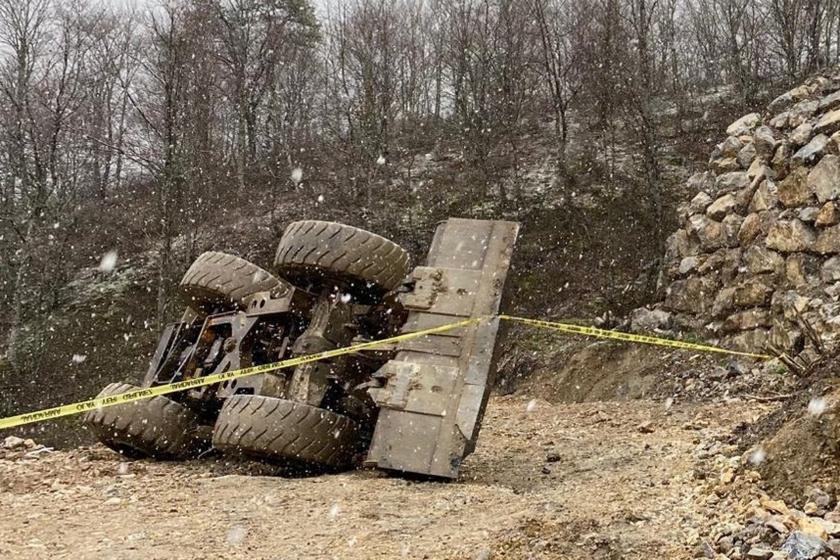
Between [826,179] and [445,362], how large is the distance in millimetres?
4932

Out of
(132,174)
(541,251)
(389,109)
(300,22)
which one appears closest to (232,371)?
(541,251)

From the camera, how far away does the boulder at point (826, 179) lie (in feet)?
25.5

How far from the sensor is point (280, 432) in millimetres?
5215

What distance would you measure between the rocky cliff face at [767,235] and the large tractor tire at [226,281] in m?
5.08

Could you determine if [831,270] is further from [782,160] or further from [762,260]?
[782,160]

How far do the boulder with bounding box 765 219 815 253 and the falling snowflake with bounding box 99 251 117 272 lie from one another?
17.3 m

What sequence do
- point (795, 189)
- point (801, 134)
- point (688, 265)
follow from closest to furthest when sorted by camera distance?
1. point (795, 189)
2. point (801, 134)
3. point (688, 265)

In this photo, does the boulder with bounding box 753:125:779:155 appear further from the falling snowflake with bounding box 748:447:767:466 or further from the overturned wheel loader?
the falling snowflake with bounding box 748:447:767:466

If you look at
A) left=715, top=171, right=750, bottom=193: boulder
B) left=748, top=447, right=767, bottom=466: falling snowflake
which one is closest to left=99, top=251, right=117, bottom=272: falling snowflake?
left=715, top=171, right=750, bottom=193: boulder

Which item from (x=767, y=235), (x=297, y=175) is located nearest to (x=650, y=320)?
(x=767, y=235)

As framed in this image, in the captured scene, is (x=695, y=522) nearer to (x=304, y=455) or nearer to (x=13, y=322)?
(x=304, y=455)

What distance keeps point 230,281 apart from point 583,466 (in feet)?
11.4

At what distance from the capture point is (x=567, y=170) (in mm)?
19000

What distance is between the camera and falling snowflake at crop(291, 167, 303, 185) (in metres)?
22.0
